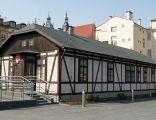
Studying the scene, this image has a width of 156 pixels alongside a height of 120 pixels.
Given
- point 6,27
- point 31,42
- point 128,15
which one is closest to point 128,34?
point 128,15

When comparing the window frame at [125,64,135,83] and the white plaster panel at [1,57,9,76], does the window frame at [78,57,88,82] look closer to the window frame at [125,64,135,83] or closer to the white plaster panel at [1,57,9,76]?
the white plaster panel at [1,57,9,76]

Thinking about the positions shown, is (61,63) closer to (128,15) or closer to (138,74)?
(138,74)

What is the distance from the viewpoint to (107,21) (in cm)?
6203

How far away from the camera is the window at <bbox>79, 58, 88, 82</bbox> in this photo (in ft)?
81.2

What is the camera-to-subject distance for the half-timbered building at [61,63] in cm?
2302

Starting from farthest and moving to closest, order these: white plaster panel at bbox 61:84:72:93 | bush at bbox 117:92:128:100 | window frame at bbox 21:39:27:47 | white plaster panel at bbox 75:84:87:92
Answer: bush at bbox 117:92:128:100, window frame at bbox 21:39:27:47, white plaster panel at bbox 75:84:87:92, white plaster panel at bbox 61:84:72:93

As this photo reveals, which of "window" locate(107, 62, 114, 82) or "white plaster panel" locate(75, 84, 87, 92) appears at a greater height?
"window" locate(107, 62, 114, 82)

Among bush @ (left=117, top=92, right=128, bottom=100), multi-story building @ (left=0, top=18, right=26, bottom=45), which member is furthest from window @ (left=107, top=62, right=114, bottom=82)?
multi-story building @ (left=0, top=18, right=26, bottom=45)

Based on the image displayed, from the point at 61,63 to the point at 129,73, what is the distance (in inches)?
469

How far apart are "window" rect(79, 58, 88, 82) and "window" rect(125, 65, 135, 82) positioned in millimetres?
7718

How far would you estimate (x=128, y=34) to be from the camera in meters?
58.4

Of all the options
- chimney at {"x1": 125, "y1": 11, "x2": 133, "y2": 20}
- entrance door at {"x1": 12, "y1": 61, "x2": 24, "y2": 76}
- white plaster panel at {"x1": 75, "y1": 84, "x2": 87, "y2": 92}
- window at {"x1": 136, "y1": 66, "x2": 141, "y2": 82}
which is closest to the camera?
white plaster panel at {"x1": 75, "y1": 84, "x2": 87, "y2": 92}

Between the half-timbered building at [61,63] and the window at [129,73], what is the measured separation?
101 cm

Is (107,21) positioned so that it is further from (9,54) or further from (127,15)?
(9,54)
